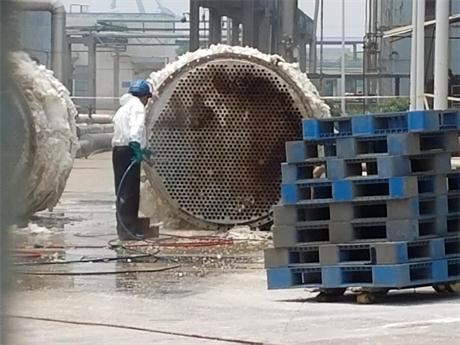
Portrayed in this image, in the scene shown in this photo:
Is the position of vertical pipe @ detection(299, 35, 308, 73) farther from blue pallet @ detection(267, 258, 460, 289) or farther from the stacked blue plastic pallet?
blue pallet @ detection(267, 258, 460, 289)

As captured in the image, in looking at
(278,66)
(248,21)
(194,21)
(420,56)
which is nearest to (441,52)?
(420,56)

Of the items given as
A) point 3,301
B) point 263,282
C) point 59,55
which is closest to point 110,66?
point 59,55

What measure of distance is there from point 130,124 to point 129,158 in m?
0.37

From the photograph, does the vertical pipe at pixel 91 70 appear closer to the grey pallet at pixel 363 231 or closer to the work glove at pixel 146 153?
the work glove at pixel 146 153

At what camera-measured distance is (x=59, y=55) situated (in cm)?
2577

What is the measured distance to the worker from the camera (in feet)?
41.3

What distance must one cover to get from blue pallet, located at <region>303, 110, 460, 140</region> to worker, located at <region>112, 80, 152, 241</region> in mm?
4205

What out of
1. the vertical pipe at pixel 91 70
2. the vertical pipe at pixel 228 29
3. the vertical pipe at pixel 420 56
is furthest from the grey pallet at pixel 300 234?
the vertical pipe at pixel 91 70

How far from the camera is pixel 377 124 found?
8406mm

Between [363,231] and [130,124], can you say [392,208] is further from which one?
[130,124]

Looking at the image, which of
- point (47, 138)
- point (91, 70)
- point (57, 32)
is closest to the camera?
point (47, 138)

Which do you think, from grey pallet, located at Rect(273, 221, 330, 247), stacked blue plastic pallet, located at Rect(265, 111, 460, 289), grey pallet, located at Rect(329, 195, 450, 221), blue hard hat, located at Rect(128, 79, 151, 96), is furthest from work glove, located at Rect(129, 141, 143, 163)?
grey pallet, located at Rect(329, 195, 450, 221)

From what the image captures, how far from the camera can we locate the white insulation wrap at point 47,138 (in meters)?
13.8

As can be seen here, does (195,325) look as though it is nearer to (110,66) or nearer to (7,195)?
(7,195)
